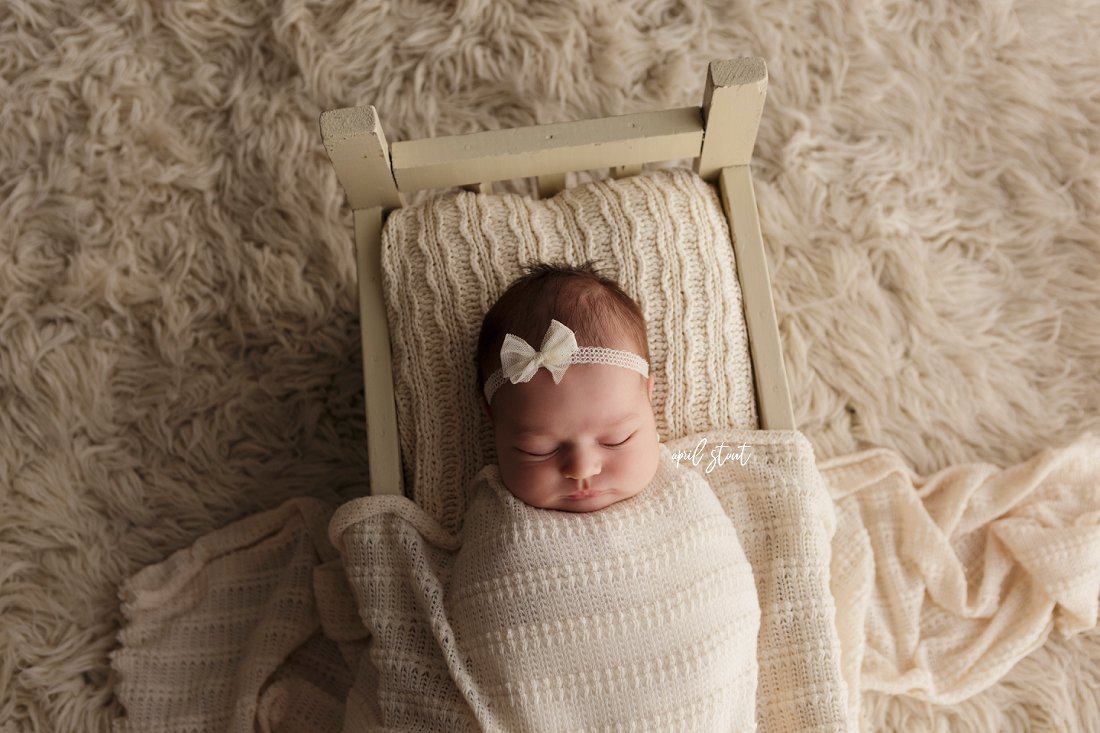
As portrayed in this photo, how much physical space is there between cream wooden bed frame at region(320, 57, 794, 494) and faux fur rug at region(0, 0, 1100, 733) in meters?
0.29

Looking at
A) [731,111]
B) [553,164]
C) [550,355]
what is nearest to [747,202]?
[731,111]

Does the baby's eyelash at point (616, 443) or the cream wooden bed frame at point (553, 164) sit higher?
the cream wooden bed frame at point (553, 164)

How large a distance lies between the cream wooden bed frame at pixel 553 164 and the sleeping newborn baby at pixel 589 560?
18cm

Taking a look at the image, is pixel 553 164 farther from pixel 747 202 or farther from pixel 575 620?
pixel 575 620

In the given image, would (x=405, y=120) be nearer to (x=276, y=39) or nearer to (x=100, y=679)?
(x=276, y=39)

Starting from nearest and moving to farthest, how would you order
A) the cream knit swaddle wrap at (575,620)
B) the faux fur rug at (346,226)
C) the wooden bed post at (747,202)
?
the cream knit swaddle wrap at (575,620)
the wooden bed post at (747,202)
the faux fur rug at (346,226)

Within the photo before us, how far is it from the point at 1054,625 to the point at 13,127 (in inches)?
76.9

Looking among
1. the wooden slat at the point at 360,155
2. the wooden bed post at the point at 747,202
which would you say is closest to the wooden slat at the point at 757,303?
the wooden bed post at the point at 747,202

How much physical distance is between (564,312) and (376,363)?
292mm

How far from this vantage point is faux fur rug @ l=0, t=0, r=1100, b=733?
1499 millimetres

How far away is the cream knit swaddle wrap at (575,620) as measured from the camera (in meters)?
1.04

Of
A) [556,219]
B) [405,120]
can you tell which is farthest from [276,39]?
[556,219]

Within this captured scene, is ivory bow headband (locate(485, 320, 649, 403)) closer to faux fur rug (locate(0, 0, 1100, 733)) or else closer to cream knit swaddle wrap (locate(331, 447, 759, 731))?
cream knit swaddle wrap (locate(331, 447, 759, 731))

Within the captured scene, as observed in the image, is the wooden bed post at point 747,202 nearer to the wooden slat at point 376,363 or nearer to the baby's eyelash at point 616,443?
the baby's eyelash at point 616,443
